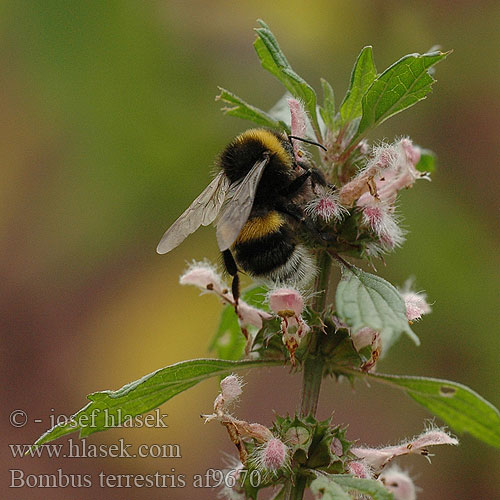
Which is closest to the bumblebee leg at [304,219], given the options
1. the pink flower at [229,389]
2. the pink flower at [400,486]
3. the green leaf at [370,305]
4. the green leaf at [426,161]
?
the green leaf at [370,305]

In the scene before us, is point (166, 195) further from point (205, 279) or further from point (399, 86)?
point (399, 86)

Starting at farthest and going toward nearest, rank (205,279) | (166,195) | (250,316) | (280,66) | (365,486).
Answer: (166,195)
(205,279)
(250,316)
(280,66)
(365,486)

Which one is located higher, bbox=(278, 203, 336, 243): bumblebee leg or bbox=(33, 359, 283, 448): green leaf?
bbox=(278, 203, 336, 243): bumblebee leg

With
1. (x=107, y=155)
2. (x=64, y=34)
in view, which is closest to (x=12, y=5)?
(x=64, y=34)

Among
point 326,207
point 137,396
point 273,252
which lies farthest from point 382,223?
point 137,396

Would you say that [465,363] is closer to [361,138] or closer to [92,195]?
[92,195]

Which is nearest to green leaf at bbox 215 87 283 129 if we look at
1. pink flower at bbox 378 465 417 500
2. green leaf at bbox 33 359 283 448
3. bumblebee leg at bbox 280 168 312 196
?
bumblebee leg at bbox 280 168 312 196

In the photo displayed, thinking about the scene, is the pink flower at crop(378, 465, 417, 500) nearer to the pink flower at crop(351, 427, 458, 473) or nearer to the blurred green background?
the pink flower at crop(351, 427, 458, 473)

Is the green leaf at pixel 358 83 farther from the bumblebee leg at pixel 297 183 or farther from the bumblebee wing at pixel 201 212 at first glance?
the bumblebee wing at pixel 201 212
